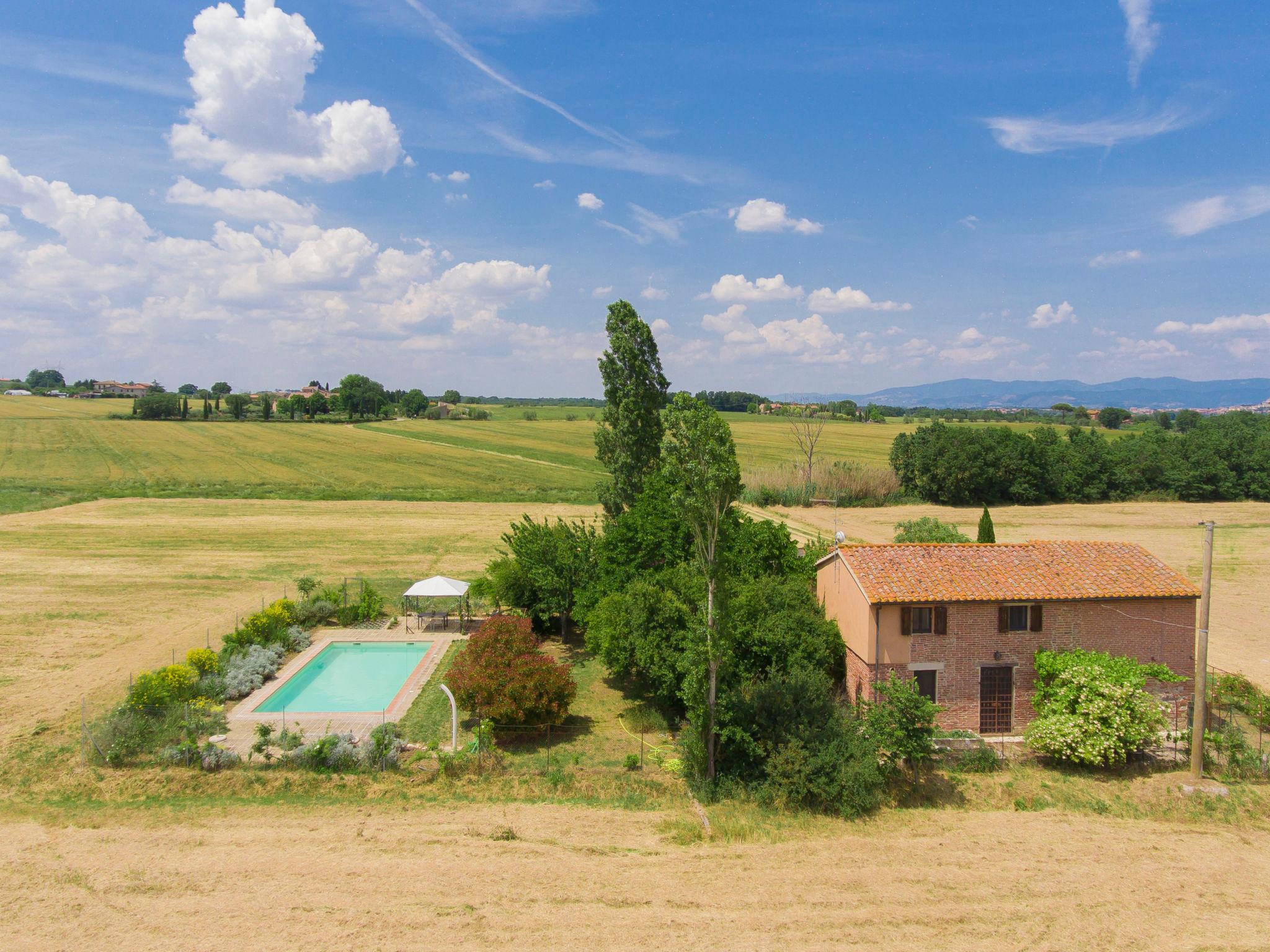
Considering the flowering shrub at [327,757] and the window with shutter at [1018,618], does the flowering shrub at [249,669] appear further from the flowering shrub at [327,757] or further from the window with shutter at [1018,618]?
the window with shutter at [1018,618]

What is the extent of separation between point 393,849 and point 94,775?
8.12 metres

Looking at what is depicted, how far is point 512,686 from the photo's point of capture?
19.5 meters

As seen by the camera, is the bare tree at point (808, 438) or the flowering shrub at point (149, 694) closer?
the flowering shrub at point (149, 694)

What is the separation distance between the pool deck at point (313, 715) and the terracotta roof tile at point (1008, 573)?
13878mm

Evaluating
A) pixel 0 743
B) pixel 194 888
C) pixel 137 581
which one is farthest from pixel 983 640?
pixel 137 581

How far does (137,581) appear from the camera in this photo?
34.8 m

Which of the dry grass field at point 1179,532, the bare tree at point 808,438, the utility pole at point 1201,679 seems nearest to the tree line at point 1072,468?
the dry grass field at point 1179,532

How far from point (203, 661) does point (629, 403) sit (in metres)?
17.7

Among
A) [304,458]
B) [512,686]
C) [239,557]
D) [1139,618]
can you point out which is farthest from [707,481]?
[304,458]

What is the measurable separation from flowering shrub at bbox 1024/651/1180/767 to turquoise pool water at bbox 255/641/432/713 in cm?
1822

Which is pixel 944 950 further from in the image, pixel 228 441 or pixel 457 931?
pixel 228 441

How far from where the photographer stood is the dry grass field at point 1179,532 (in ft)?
92.8

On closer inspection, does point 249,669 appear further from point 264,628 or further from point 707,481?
point 707,481

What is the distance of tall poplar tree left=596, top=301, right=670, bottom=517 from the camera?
30859 millimetres
